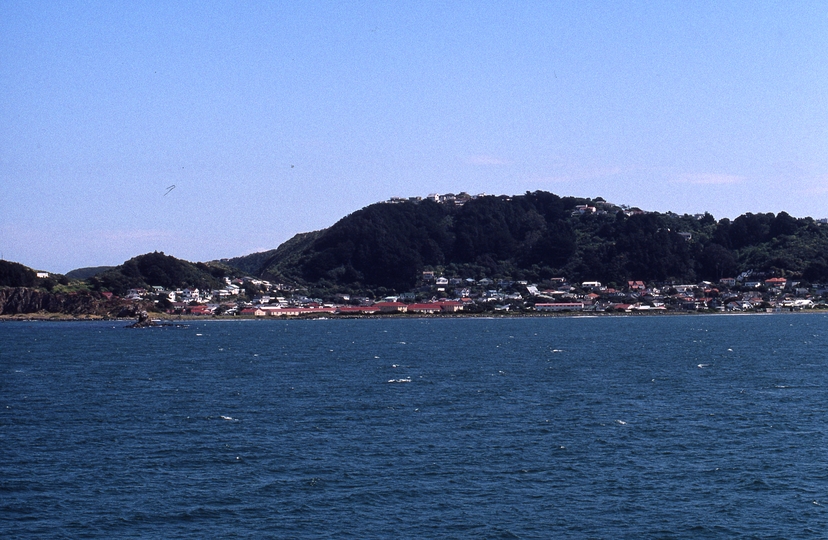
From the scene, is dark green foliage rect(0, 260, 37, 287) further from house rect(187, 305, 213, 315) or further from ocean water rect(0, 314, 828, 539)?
ocean water rect(0, 314, 828, 539)

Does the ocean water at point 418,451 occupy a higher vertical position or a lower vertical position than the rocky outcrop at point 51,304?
lower

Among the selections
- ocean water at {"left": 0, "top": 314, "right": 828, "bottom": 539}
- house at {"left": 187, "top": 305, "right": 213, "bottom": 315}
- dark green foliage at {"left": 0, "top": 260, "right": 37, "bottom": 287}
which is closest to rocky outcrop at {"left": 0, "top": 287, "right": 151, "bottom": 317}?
dark green foliage at {"left": 0, "top": 260, "right": 37, "bottom": 287}

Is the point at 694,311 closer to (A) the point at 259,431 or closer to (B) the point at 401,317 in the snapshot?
(B) the point at 401,317

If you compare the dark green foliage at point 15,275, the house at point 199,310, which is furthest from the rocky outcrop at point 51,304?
the house at point 199,310

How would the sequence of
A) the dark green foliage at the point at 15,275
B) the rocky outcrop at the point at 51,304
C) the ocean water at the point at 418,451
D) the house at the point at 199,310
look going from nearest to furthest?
the ocean water at the point at 418,451, the rocky outcrop at the point at 51,304, the dark green foliage at the point at 15,275, the house at the point at 199,310

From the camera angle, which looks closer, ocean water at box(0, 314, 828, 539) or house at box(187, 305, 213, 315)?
ocean water at box(0, 314, 828, 539)

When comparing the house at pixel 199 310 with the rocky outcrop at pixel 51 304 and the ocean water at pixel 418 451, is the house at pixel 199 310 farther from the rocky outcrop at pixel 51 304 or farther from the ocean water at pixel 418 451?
the ocean water at pixel 418 451
